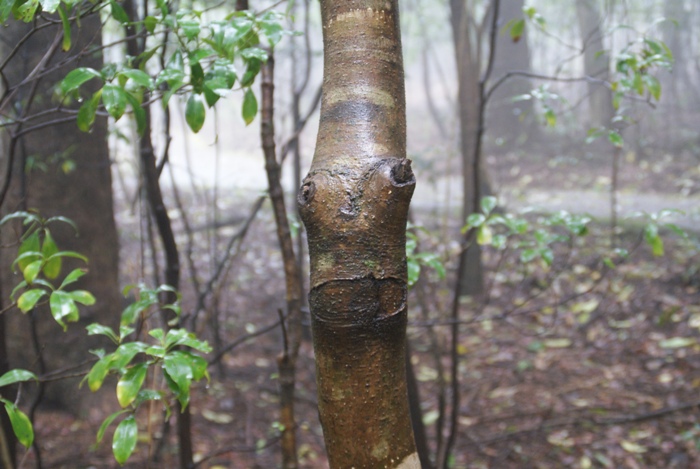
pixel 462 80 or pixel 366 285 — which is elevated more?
pixel 462 80

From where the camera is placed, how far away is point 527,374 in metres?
4.79

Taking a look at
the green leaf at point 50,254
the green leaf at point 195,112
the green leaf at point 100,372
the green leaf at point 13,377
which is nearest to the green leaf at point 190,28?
the green leaf at point 195,112

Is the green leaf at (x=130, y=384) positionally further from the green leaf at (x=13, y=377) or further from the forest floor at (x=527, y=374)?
the forest floor at (x=527, y=374)

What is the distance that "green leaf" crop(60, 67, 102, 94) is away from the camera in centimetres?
119

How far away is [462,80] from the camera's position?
5.74 m

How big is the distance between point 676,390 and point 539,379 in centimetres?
97

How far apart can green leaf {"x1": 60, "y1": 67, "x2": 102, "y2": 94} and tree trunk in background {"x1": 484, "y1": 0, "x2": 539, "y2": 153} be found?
1090 cm

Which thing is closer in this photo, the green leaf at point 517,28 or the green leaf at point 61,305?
the green leaf at point 61,305

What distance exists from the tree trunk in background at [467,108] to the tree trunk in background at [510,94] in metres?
5.59

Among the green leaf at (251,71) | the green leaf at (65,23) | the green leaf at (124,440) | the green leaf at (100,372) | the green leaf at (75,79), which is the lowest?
the green leaf at (124,440)

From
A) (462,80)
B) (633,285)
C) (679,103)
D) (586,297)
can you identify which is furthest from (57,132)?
(679,103)

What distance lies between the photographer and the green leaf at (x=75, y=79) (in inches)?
46.8

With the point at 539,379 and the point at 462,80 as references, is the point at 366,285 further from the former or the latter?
the point at 462,80

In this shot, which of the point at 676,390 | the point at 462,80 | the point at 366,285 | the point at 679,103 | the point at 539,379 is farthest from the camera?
the point at 679,103
